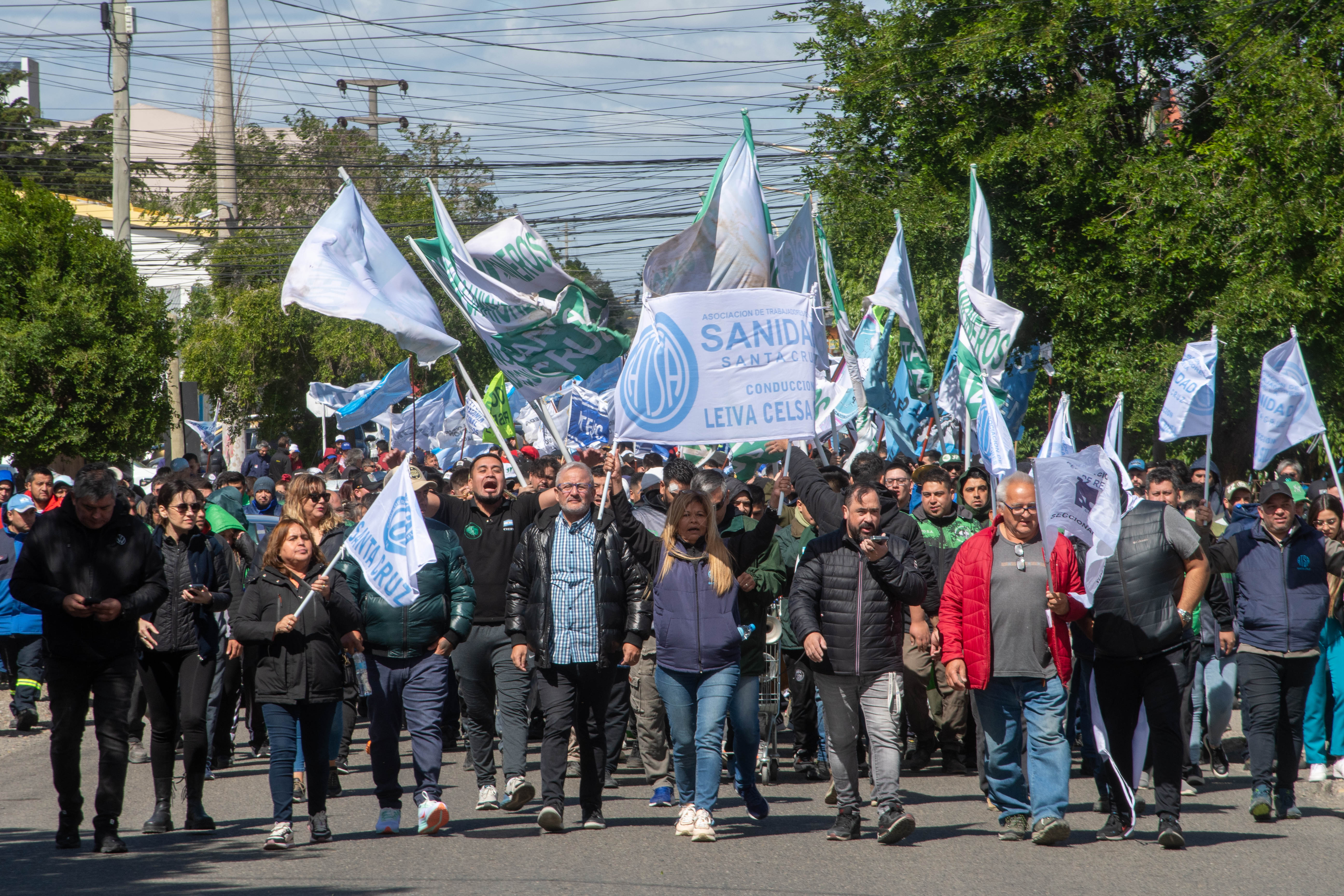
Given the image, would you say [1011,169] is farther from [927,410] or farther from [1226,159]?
[927,410]

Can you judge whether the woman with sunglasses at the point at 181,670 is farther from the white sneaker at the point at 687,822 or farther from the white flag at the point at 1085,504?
the white flag at the point at 1085,504

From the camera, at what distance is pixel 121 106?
24.3m

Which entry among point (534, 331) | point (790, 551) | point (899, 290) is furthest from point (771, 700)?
point (899, 290)

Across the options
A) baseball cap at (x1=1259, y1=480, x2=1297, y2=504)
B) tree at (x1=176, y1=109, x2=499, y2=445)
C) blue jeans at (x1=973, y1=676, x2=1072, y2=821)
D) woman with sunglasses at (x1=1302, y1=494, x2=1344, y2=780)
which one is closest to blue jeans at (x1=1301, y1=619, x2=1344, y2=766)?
woman with sunglasses at (x1=1302, y1=494, x2=1344, y2=780)

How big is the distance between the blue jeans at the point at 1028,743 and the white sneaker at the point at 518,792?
2.44m

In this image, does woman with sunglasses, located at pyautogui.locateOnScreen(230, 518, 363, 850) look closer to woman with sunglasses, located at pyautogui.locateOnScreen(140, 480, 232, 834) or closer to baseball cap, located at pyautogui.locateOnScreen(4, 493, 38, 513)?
woman with sunglasses, located at pyautogui.locateOnScreen(140, 480, 232, 834)

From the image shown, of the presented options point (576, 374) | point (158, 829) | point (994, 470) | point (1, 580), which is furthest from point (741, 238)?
point (1, 580)

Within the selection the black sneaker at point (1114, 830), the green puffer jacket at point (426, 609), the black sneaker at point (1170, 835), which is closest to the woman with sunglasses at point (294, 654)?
the green puffer jacket at point (426, 609)

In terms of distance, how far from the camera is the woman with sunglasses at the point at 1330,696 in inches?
350

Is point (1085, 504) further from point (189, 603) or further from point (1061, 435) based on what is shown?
point (189, 603)

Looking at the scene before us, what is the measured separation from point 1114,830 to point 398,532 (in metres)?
3.97

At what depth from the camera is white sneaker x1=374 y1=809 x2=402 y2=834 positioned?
7.64 metres

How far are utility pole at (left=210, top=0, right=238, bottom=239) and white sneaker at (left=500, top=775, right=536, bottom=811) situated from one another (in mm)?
26920

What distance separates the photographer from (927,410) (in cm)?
1920
